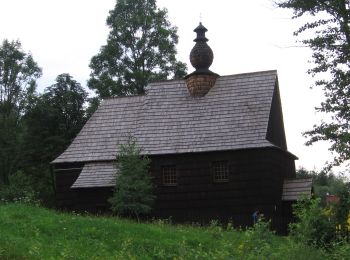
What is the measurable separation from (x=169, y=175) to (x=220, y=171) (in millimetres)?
2522

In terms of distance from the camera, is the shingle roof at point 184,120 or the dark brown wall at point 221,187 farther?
the shingle roof at point 184,120

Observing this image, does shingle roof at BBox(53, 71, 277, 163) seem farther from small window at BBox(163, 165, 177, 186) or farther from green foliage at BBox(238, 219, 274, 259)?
green foliage at BBox(238, 219, 274, 259)

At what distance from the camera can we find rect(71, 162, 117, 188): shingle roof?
26.4 metres

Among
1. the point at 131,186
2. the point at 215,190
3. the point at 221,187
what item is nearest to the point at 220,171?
the point at 221,187

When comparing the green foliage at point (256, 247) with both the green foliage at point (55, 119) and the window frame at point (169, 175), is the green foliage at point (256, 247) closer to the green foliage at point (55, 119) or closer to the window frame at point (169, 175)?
the window frame at point (169, 175)

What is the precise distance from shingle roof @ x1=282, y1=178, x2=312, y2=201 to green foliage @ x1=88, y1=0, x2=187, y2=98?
56.3 ft

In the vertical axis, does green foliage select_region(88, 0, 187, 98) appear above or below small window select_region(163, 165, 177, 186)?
above

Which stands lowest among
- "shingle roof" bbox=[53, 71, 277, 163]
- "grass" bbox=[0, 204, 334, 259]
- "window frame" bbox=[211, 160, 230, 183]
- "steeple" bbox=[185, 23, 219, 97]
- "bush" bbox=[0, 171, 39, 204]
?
"grass" bbox=[0, 204, 334, 259]

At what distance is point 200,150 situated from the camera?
2572 centimetres

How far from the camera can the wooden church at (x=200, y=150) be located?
83.0 feet

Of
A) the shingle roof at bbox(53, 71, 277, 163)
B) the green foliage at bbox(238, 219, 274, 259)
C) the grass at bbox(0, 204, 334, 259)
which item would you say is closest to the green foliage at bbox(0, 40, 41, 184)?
the shingle roof at bbox(53, 71, 277, 163)

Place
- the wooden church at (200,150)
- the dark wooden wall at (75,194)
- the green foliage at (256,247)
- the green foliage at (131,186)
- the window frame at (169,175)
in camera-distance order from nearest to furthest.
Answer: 1. the green foliage at (256,247)
2. the green foliage at (131,186)
3. the wooden church at (200,150)
4. the window frame at (169,175)
5. the dark wooden wall at (75,194)

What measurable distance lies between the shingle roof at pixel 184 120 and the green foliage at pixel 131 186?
2140 millimetres

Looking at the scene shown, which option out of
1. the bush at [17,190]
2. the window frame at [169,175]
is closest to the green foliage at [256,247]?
the window frame at [169,175]
